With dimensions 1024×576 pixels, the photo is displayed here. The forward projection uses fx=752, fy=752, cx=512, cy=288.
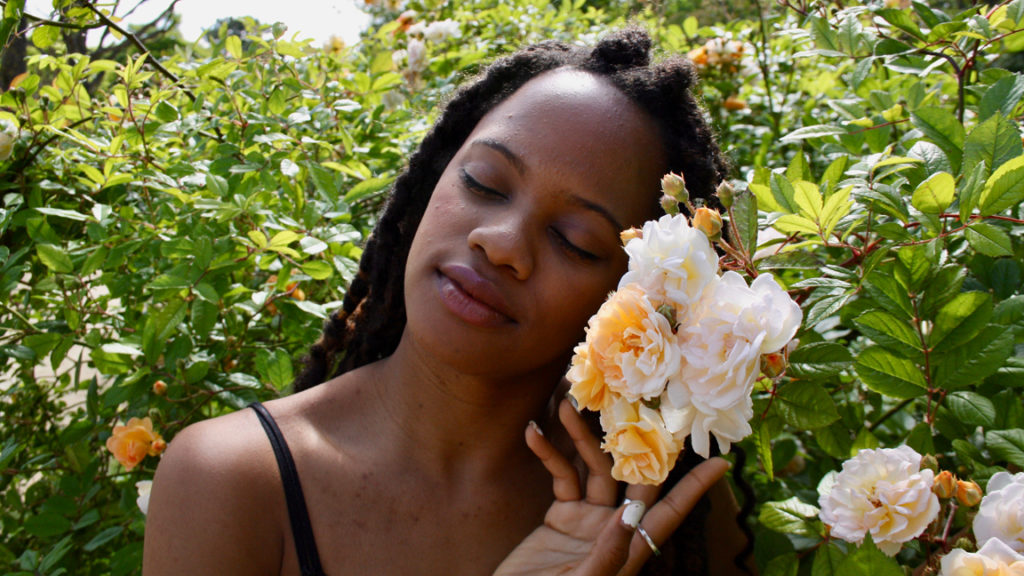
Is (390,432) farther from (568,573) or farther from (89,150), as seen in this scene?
(89,150)

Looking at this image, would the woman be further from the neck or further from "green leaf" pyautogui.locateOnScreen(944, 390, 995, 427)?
"green leaf" pyautogui.locateOnScreen(944, 390, 995, 427)

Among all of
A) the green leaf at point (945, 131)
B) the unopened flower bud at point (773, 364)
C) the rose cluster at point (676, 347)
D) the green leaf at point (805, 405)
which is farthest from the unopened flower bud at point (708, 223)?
the green leaf at point (945, 131)

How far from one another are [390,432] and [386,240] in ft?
1.50

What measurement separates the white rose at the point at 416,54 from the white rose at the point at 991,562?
255 cm

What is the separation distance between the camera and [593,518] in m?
1.28

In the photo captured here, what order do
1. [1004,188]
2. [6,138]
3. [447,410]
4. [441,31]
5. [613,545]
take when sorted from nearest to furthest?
1. [1004,188]
2. [613,545]
3. [447,410]
4. [6,138]
5. [441,31]

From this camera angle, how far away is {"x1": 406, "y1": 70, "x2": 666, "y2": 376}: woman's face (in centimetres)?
128

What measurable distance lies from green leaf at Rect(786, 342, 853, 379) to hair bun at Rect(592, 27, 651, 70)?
2.42 feet

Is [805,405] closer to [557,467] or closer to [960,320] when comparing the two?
[960,320]

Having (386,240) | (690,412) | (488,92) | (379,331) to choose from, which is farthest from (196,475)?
(488,92)

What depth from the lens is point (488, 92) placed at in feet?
5.52

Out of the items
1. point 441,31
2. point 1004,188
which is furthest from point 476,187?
point 441,31

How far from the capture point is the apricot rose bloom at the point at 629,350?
0.90 meters

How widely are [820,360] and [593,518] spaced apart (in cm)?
46
